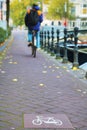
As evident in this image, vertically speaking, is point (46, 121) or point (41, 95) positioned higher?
point (46, 121)

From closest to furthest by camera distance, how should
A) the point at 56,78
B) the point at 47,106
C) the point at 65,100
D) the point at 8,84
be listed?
the point at 47,106 → the point at 65,100 → the point at 8,84 → the point at 56,78

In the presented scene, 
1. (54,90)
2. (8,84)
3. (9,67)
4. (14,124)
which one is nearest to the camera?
(14,124)

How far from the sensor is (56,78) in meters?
9.65

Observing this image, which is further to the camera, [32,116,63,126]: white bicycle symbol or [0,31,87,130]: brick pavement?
[0,31,87,130]: brick pavement

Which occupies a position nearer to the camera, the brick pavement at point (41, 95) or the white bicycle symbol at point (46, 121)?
the white bicycle symbol at point (46, 121)

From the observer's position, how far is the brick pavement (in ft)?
18.4

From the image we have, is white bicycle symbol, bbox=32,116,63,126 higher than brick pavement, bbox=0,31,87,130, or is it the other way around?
white bicycle symbol, bbox=32,116,63,126

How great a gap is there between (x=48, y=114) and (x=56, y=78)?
3.88 meters

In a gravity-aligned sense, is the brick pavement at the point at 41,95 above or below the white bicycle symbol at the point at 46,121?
below

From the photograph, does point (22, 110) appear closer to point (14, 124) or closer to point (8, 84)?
point (14, 124)

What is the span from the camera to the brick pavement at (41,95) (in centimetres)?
562

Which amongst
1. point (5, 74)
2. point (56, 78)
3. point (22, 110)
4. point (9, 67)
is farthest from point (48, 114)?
point (9, 67)

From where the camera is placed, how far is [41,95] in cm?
727

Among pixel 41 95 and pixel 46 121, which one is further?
pixel 41 95
